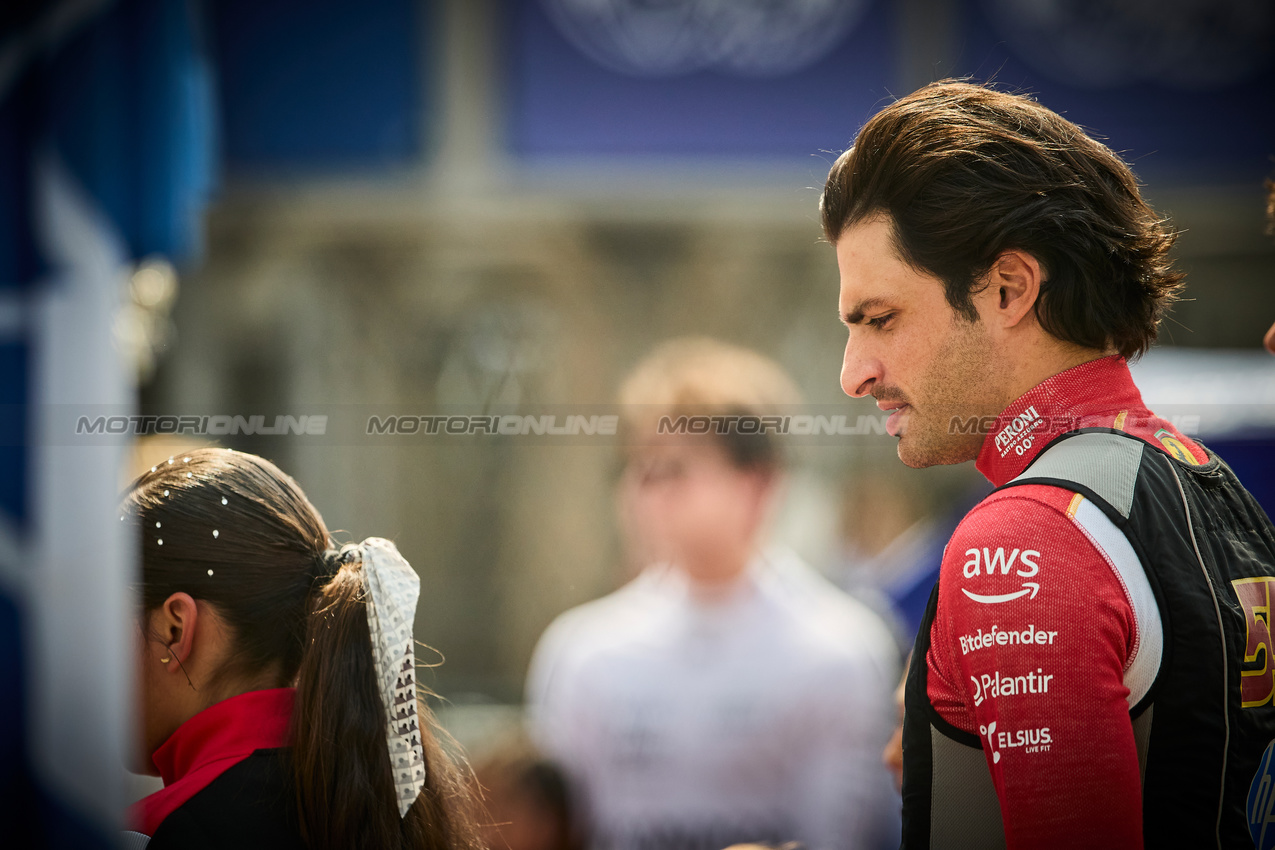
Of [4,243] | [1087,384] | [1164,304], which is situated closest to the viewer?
[1087,384]

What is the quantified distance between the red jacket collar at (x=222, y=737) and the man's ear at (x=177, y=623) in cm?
11

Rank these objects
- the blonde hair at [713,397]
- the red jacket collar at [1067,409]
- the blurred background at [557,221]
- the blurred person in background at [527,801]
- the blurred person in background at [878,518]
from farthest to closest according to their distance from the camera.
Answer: the blurred background at [557,221] → the blurred person in background at [878,518] → the blonde hair at [713,397] → the blurred person in background at [527,801] → the red jacket collar at [1067,409]

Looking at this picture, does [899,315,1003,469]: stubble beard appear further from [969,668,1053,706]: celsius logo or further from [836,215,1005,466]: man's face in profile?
[969,668,1053,706]: celsius logo

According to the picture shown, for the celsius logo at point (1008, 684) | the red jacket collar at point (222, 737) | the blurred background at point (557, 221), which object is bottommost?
the red jacket collar at point (222, 737)

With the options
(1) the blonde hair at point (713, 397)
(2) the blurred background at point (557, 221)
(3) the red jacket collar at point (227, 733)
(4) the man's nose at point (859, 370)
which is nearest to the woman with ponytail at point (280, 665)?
(3) the red jacket collar at point (227, 733)

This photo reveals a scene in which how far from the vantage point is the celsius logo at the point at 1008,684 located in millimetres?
1079

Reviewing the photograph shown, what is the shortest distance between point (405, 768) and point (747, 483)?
1.47m

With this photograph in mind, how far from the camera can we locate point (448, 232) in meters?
5.54

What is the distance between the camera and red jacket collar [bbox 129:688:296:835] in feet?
4.51

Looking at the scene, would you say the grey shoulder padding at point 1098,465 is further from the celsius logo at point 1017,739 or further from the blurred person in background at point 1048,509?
the celsius logo at point 1017,739

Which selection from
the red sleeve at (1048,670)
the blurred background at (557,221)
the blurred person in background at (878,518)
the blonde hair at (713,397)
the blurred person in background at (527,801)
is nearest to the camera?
the red sleeve at (1048,670)

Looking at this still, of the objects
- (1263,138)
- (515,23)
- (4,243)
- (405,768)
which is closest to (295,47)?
(515,23)

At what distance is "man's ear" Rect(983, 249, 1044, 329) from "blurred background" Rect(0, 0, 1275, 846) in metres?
4.00

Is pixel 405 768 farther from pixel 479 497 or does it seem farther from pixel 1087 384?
pixel 479 497
